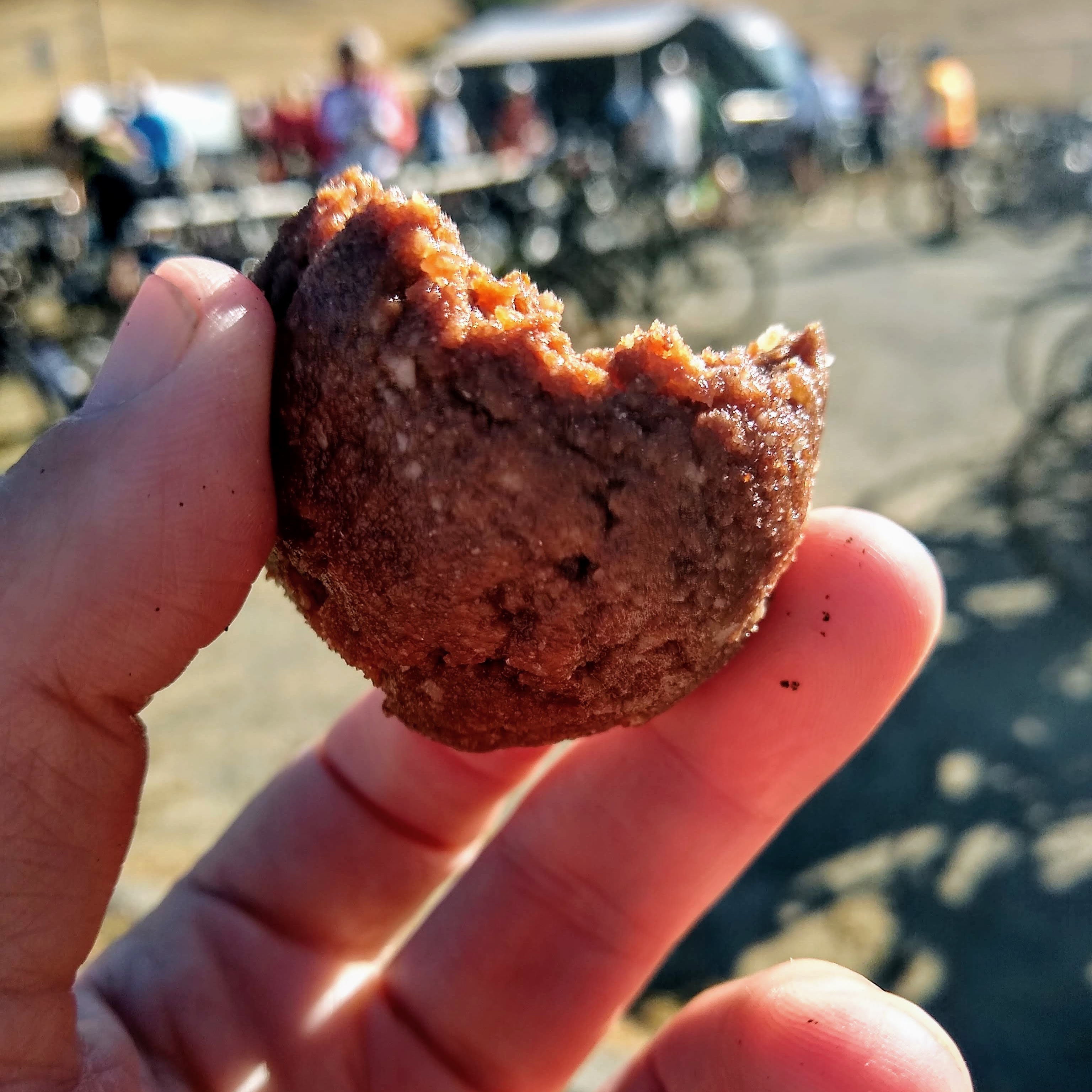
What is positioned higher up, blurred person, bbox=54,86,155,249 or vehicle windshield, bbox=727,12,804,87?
vehicle windshield, bbox=727,12,804,87

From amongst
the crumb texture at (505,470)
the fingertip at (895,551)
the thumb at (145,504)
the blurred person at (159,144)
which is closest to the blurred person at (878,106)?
the blurred person at (159,144)

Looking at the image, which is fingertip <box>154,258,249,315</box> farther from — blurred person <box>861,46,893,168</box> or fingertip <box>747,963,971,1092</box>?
blurred person <box>861,46,893,168</box>

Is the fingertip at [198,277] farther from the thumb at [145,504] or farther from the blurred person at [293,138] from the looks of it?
the blurred person at [293,138]

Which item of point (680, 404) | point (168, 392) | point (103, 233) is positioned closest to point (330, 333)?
point (168, 392)

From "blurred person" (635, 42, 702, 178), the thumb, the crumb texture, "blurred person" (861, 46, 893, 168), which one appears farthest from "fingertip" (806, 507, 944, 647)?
"blurred person" (861, 46, 893, 168)

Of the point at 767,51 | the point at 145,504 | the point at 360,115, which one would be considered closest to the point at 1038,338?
the point at 360,115

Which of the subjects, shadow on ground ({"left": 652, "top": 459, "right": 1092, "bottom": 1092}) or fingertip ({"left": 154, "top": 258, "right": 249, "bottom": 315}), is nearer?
fingertip ({"left": 154, "top": 258, "right": 249, "bottom": 315})

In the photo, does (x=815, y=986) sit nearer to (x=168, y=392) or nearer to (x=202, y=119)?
(x=168, y=392)
